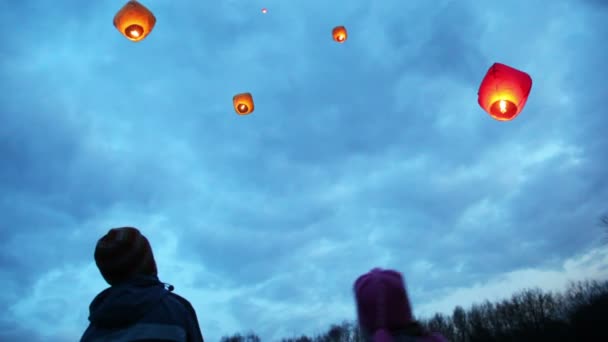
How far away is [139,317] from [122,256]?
1.12 feet

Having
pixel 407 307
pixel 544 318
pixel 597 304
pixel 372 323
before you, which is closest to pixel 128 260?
pixel 372 323

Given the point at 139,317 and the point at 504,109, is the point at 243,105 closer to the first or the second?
the point at 504,109

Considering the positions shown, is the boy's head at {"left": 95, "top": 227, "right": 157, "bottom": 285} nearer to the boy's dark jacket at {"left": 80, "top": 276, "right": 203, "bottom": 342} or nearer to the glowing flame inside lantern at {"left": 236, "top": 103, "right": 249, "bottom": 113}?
the boy's dark jacket at {"left": 80, "top": 276, "right": 203, "bottom": 342}

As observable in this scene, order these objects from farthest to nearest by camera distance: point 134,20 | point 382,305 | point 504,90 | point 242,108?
point 242,108 < point 134,20 < point 504,90 < point 382,305

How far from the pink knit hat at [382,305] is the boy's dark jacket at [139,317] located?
2.55 feet

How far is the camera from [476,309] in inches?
2124

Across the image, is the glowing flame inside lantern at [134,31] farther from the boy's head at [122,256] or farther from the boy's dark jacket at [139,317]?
the boy's dark jacket at [139,317]

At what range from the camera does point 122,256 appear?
2338mm

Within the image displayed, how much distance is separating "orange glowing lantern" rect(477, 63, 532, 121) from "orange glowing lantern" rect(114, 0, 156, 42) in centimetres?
342

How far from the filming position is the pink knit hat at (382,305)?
6.89 feet

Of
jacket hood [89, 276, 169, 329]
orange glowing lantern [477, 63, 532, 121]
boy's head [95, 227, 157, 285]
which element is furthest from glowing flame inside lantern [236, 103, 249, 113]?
jacket hood [89, 276, 169, 329]

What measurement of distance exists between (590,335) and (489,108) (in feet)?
86.9

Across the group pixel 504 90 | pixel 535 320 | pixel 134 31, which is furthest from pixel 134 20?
pixel 535 320

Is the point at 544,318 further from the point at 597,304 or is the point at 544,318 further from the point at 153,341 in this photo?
the point at 153,341
